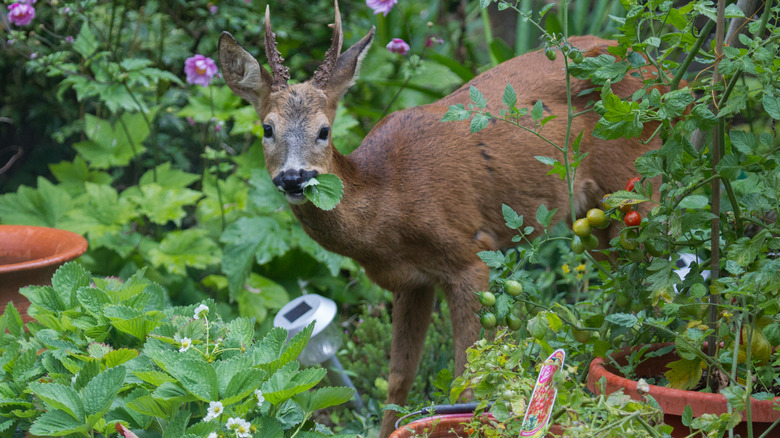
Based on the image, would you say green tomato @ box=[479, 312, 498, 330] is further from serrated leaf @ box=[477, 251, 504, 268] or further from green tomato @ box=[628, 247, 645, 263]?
green tomato @ box=[628, 247, 645, 263]

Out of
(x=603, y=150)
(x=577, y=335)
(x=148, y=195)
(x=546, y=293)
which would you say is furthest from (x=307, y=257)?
(x=577, y=335)

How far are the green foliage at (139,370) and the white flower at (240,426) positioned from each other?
0.02m

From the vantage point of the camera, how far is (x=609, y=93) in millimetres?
1831

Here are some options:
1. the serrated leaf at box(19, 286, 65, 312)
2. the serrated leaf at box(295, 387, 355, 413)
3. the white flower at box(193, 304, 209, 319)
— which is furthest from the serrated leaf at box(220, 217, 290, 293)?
the serrated leaf at box(295, 387, 355, 413)

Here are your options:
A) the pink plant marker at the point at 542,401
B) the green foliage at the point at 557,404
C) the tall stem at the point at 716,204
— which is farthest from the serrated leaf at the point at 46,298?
the tall stem at the point at 716,204

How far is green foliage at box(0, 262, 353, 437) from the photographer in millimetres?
1845

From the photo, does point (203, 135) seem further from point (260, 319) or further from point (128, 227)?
point (260, 319)

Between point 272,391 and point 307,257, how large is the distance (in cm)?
293

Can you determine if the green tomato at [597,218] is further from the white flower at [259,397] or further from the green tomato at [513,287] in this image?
the white flower at [259,397]

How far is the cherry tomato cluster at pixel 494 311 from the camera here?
2.07 m

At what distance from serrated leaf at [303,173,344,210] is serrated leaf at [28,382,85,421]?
1.14 metres

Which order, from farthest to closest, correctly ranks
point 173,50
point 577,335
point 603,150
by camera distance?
point 173,50
point 603,150
point 577,335

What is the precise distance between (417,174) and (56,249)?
153cm

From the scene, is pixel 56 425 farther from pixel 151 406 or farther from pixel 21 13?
pixel 21 13
